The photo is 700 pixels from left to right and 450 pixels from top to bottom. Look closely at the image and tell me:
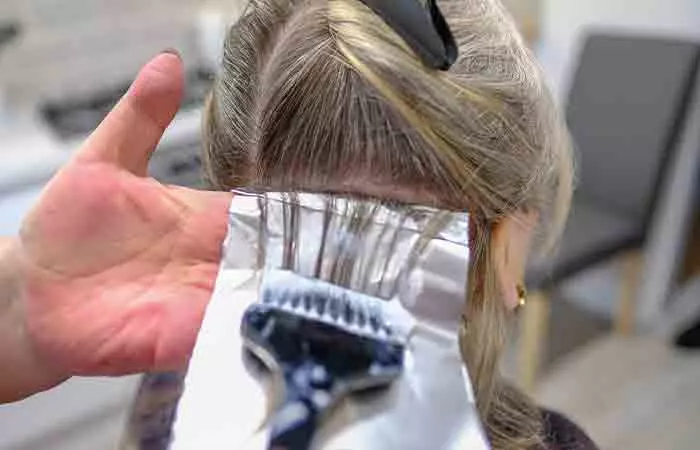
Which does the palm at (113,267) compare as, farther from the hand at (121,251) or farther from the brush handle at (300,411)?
the brush handle at (300,411)

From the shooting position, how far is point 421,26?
2.21 feet

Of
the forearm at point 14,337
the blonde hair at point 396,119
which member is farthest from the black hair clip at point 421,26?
the forearm at point 14,337

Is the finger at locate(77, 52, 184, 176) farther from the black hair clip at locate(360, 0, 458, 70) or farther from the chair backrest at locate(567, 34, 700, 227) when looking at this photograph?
the chair backrest at locate(567, 34, 700, 227)

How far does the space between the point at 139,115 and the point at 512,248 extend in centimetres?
35

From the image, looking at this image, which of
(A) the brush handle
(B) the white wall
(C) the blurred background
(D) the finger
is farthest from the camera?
(B) the white wall

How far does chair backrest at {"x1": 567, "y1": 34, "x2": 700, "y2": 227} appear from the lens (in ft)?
7.15

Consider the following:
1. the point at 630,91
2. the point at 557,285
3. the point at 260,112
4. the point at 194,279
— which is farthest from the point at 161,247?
the point at 630,91

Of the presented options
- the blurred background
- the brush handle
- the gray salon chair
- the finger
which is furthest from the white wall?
the brush handle

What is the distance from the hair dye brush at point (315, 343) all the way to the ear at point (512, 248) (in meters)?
0.15

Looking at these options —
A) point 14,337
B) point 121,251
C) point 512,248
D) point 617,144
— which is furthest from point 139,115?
point 617,144

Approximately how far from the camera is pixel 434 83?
699 mm

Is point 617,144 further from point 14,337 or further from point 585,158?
point 14,337

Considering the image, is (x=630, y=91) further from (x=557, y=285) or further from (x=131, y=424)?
(x=131, y=424)

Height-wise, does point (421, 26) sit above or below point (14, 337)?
above
